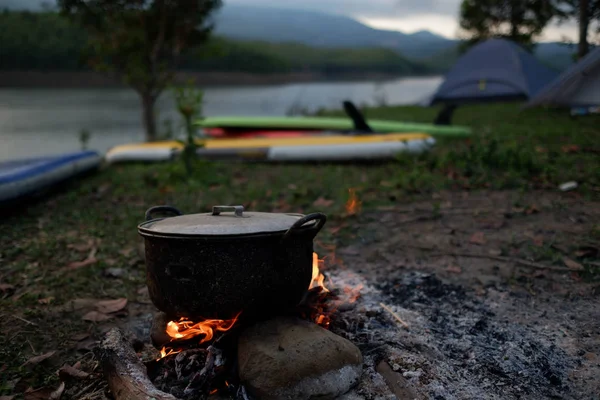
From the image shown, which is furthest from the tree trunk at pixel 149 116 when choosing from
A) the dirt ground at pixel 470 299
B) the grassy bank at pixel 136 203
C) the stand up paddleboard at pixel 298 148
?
the dirt ground at pixel 470 299

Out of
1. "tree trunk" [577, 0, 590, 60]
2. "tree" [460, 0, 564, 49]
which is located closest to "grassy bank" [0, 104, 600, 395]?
"tree trunk" [577, 0, 590, 60]

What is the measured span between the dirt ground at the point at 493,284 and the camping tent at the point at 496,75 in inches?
381

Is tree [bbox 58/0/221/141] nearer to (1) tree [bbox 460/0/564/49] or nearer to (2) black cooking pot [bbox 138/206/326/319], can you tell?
(2) black cooking pot [bbox 138/206/326/319]

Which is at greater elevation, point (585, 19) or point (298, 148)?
point (585, 19)

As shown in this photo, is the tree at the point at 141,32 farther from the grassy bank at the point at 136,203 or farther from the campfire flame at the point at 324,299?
the campfire flame at the point at 324,299

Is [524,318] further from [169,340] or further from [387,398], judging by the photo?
[169,340]

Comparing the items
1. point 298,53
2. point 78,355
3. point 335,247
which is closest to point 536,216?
point 335,247

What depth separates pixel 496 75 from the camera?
13.9 metres

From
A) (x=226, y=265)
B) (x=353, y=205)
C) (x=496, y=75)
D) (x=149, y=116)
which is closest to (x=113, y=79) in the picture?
(x=149, y=116)

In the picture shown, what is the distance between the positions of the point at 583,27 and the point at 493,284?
32.3 feet

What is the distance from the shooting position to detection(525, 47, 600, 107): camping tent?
836 cm

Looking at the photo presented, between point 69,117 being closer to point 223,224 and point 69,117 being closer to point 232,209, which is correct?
point 232,209

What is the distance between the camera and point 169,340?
7.78 ft

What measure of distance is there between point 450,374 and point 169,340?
121 centimetres
